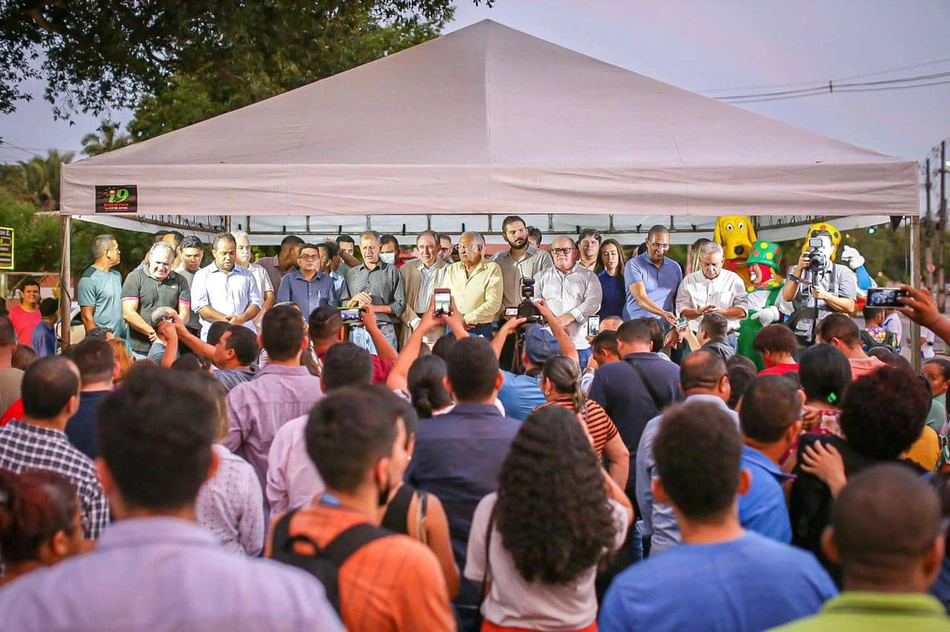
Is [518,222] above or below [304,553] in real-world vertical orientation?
above

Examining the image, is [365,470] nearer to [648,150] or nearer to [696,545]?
[696,545]

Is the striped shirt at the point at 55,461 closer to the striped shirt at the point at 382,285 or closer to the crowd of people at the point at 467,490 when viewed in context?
the crowd of people at the point at 467,490

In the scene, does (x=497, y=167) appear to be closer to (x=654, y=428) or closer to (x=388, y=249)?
(x=388, y=249)

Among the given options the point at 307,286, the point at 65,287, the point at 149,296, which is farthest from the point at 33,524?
the point at 307,286

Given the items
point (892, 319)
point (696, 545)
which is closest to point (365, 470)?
point (696, 545)

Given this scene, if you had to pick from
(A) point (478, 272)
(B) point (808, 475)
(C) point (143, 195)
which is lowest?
(B) point (808, 475)

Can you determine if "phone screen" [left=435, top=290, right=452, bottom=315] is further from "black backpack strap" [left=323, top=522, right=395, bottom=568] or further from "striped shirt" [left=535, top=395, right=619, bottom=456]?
"black backpack strap" [left=323, top=522, right=395, bottom=568]

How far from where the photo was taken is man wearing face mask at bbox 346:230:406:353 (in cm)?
853

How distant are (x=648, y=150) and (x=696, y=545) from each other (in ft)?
17.0

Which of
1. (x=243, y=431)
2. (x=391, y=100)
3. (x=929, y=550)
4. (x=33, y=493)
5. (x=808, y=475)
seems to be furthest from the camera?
(x=391, y=100)

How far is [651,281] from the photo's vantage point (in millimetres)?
8570

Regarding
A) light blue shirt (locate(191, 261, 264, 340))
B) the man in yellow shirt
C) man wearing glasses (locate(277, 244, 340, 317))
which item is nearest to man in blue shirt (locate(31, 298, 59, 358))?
light blue shirt (locate(191, 261, 264, 340))

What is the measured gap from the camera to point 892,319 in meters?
10.2

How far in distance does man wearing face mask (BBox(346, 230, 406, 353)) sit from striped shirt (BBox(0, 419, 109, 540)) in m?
5.24
